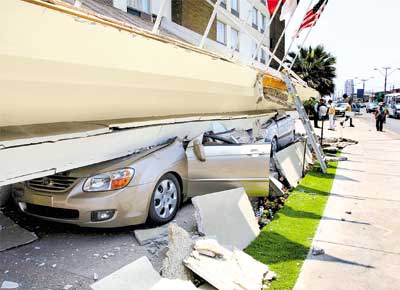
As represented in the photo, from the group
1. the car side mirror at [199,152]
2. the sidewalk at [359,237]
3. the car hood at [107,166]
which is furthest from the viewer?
the car side mirror at [199,152]

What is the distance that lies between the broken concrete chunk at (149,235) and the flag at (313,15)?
8.34 metres

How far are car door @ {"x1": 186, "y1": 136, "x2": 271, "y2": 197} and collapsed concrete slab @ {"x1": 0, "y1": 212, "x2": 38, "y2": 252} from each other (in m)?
2.32

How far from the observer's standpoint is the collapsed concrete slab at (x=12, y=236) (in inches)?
173

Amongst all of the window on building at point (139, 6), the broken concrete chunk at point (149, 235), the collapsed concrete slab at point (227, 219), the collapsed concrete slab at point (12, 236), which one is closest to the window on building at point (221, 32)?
the window on building at point (139, 6)

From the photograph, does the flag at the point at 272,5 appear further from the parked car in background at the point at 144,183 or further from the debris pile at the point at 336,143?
the debris pile at the point at 336,143

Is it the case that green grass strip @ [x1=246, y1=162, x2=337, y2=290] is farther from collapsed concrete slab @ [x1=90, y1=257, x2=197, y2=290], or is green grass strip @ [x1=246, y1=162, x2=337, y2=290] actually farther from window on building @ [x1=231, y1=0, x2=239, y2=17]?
window on building @ [x1=231, y1=0, x2=239, y2=17]

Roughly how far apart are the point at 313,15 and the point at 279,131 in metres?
3.52

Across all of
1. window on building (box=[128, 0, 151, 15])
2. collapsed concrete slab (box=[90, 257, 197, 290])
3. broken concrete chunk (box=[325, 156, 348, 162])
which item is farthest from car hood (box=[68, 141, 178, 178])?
broken concrete chunk (box=[325, 156, 348, 162])

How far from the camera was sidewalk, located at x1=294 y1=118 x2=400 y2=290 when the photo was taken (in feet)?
12.1

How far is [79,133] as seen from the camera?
4.23 metres

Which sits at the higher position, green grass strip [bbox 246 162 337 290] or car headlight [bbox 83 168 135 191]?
car headlight [bbox 83 168 135 191]

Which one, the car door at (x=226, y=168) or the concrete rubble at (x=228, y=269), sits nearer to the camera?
the concrete rubble at (x=228, y=269)

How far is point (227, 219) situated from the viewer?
479cm

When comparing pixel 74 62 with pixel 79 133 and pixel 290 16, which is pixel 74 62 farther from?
pixel 290 16
